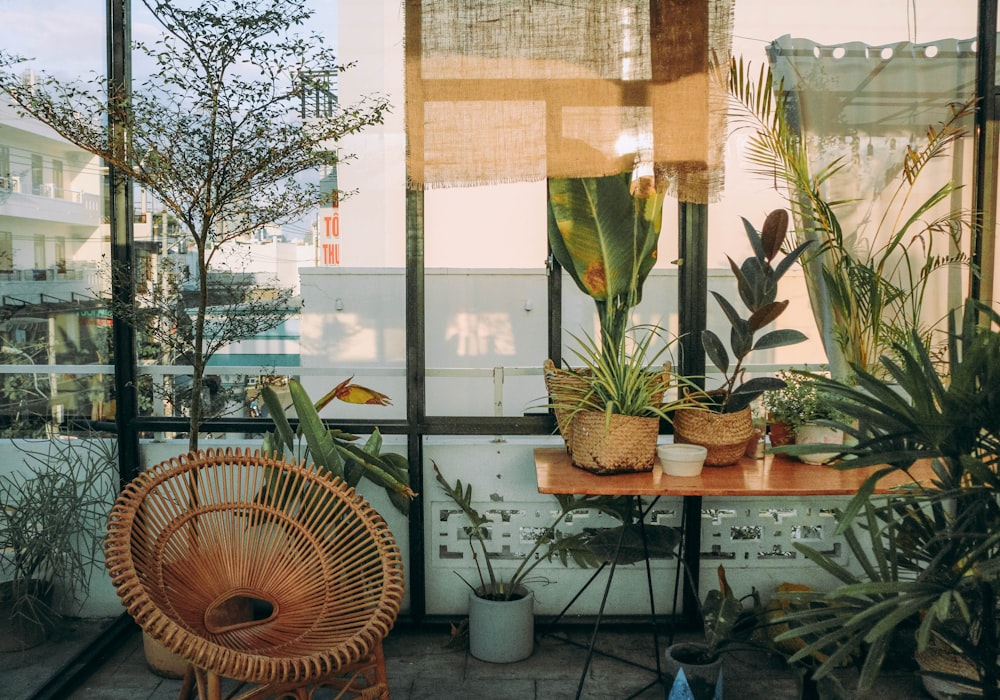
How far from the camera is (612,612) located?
11.9 feet

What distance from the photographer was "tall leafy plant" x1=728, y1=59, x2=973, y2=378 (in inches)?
129

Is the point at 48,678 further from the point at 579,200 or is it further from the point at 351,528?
the point at 579,200

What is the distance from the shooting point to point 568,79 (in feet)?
11.0

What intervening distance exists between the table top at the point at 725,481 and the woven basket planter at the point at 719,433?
4 cm

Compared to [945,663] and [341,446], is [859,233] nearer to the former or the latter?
[945,663]

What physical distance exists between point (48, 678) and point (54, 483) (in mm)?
649

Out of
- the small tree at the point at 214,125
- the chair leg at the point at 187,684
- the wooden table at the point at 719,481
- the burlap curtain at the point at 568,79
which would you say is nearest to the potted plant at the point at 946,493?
the wooden table at the point at 719,481

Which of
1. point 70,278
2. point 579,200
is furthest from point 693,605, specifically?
point 70,278

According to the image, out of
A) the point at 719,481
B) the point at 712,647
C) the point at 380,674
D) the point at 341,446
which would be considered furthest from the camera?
the point at 341,446

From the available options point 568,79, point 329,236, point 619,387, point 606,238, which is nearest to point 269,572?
point 619,387

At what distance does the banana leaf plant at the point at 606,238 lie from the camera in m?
3.14

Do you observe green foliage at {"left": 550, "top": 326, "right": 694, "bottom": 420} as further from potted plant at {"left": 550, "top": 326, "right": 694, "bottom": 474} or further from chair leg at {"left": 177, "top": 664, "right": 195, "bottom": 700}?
chair leg at {"left": 177, "top": 664, "right": 195, "bottom": 700}

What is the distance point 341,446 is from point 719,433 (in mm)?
1300

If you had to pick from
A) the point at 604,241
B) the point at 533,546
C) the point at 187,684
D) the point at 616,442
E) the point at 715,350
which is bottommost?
the point at 187,684
